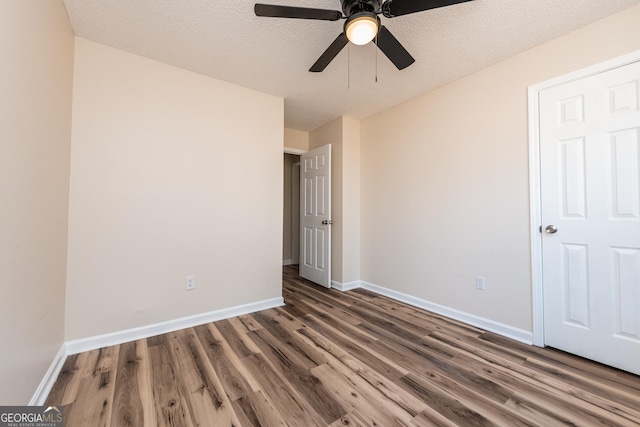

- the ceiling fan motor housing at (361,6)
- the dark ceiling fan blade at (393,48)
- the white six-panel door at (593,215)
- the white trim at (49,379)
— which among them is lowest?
the white trim at (49,379)

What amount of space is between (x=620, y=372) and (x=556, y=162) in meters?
1.50

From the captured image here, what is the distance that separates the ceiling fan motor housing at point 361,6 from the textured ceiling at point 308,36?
31 centimetres

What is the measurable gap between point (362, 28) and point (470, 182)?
1.79 meters

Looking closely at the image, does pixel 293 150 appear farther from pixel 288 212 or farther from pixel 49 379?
pixel 49 379

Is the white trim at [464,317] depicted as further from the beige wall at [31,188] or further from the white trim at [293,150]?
the beige wall at [31,188]

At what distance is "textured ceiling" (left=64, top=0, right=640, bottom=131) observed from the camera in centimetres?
169

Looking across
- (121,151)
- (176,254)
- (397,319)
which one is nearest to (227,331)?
(176,254)

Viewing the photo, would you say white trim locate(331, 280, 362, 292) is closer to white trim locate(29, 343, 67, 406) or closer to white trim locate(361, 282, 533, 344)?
white trim locate(361, 282, 533, 344)

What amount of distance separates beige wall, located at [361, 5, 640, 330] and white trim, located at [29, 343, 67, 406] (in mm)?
3058

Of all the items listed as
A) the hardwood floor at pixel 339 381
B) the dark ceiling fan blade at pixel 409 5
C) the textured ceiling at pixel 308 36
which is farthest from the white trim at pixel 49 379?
the dark ceiling fan blade at pixel 409 5

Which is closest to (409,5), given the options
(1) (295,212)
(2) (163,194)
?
(2) (163,194)

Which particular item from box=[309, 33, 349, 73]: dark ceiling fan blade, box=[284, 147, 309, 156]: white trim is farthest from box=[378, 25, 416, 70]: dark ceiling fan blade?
box=[284, 147, 309, 156]: white trim

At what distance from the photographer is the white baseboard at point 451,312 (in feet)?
7.03

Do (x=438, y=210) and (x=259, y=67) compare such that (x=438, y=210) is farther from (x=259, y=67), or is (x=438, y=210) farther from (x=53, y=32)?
(x=53, y=32)
